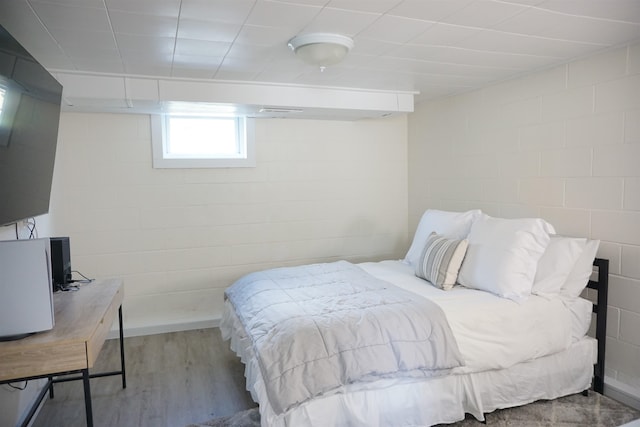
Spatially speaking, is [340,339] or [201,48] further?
[201,48]

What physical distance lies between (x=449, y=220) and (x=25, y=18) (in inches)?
114

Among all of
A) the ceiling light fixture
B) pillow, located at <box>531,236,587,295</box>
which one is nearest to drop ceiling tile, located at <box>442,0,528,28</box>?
the ceiling light fixture

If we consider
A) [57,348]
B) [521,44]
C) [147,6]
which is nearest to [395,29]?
[521,44]

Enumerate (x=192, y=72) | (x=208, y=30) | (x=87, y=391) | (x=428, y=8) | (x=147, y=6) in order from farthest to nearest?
(x=192, y=72)
(x=208, y=30)
(x=428, y=8)
(x=147, y=6)
(x=87, y=391)

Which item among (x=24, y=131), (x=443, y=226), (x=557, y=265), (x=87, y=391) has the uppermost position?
(x=24, y=131)

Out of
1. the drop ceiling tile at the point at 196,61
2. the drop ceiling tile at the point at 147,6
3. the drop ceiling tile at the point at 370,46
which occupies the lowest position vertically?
the drop ceiling tile at the point at 147,6

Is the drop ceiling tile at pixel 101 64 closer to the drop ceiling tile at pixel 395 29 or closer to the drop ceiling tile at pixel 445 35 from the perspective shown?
the drop ceiling tile at pixel 395 29

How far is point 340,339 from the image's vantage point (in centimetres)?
220

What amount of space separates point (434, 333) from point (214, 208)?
247 cm

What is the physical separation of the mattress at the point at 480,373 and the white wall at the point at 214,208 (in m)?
1.43

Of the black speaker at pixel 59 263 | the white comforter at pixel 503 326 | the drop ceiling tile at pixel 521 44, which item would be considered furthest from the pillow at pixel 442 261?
the black speaker at pixel 59 263

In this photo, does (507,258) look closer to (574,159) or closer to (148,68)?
(574,159)

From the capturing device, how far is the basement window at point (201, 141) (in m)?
3.91

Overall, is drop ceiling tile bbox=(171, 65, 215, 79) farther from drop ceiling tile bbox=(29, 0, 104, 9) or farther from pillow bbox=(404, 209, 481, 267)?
pillow bbox=(404, 209, 481, 267)
